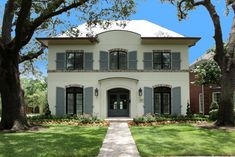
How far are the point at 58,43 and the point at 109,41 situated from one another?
12.9 ft

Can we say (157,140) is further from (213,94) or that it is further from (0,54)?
(213,94)

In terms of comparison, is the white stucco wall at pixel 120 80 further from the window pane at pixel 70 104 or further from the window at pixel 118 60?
the window pane at pixel 70 104

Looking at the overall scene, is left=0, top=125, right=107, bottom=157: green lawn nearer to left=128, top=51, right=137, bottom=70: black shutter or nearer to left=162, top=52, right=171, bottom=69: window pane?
left=128, top=51, right=137, bottom=70: black shutter

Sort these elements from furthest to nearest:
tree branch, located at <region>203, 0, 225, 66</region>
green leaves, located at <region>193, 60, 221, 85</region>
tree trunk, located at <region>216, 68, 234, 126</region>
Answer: green leaves, located at <region>193, 60, 221, 85</region> < tree branch, located at <region>203, 0, 225, 66</region> < tree trunk, located at <region>216, 68, 234, 126</region>

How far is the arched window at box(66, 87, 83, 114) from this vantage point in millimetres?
25344

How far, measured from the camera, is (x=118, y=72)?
25172 mm

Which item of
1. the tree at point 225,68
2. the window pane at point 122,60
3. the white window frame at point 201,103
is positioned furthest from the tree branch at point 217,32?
the white window frame at point 201,103

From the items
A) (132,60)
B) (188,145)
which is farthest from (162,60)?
(188,145)

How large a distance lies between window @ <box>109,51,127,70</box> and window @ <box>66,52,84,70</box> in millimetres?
2332

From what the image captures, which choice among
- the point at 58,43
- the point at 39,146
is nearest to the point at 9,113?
the point at 39,146

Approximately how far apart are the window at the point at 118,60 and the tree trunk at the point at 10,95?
9609mm

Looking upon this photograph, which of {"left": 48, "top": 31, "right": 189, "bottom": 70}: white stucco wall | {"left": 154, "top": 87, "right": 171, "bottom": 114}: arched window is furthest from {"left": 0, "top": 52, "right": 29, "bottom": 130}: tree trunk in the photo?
{"left": 154, "top": 87, "right": 171, "bottom": 114}: arched window

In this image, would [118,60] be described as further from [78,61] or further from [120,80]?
[78,61]

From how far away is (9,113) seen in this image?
16.8 m
